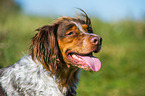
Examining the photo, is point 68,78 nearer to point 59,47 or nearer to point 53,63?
point 53,63

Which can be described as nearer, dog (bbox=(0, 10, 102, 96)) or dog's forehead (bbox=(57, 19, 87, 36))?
dog (bbox=(0, 10, 102, 96))

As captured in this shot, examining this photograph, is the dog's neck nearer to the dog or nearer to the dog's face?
the dog

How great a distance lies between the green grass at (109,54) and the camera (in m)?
5.15

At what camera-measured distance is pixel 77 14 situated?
12.7 feet

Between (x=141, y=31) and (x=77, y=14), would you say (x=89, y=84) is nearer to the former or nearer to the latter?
(x=77, y=14)

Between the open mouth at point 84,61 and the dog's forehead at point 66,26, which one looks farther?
the dog's forehead at point 66,26

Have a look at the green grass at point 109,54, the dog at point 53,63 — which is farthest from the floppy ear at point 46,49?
the green grass at point 109,54

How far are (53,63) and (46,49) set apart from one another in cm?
26

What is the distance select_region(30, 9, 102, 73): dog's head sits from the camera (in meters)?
3.01

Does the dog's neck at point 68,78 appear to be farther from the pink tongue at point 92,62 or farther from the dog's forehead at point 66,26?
the dog's forehead at point 66,26

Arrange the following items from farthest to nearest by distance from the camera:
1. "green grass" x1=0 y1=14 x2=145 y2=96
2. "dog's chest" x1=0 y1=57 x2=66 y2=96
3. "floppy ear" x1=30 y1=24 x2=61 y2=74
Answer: "green grass" x1=0 y1=14 x2=145 y2=96, "floppy ear" x1=30 y1=24 x2=61 y2=74, "dog's chest" x1=0 y1=57 x2=66 y2=96

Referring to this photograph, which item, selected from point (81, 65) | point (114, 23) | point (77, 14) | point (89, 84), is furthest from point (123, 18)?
point (81, 65)

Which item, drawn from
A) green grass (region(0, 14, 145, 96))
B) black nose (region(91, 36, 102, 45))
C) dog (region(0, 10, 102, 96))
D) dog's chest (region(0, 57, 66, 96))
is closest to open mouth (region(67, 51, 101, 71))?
dog (region(0, 10, 102, 96))

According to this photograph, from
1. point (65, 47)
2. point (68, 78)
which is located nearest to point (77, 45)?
point (65, 47)
